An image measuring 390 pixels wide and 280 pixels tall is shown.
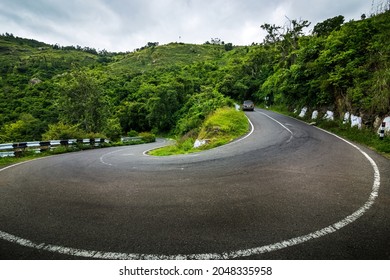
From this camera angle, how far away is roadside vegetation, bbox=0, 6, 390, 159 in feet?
42.3

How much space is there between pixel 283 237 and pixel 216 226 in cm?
91

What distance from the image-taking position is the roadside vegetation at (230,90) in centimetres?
1288

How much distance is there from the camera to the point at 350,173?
211 inches

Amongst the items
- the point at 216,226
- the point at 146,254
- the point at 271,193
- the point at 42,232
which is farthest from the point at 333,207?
the point at 42,232

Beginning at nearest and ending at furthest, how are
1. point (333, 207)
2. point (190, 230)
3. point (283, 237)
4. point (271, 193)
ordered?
point (283, 237) < point (190, 230) < point (333, 207) < point (271, 193)

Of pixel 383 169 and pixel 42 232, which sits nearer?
pixel 42 232

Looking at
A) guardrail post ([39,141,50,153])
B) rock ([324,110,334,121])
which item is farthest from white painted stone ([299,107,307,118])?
guardrail post ([39,141,50,153])

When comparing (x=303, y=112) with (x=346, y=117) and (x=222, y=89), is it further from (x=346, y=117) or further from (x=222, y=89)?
(x=222, y=89)

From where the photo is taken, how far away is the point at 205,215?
10.9 ft

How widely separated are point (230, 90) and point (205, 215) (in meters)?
46.8

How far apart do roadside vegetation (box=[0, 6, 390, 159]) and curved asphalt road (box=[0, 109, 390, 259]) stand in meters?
6.30

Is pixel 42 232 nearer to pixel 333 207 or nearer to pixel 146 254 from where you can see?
pixel 146 254

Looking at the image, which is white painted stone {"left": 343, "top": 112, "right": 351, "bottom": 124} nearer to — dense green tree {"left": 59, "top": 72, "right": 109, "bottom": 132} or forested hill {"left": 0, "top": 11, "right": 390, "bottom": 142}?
forested hill {"left": 0, "top": 11, "right": 390, "bottom": 142}

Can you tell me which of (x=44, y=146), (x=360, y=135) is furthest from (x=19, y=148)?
(x=360, y=135)
